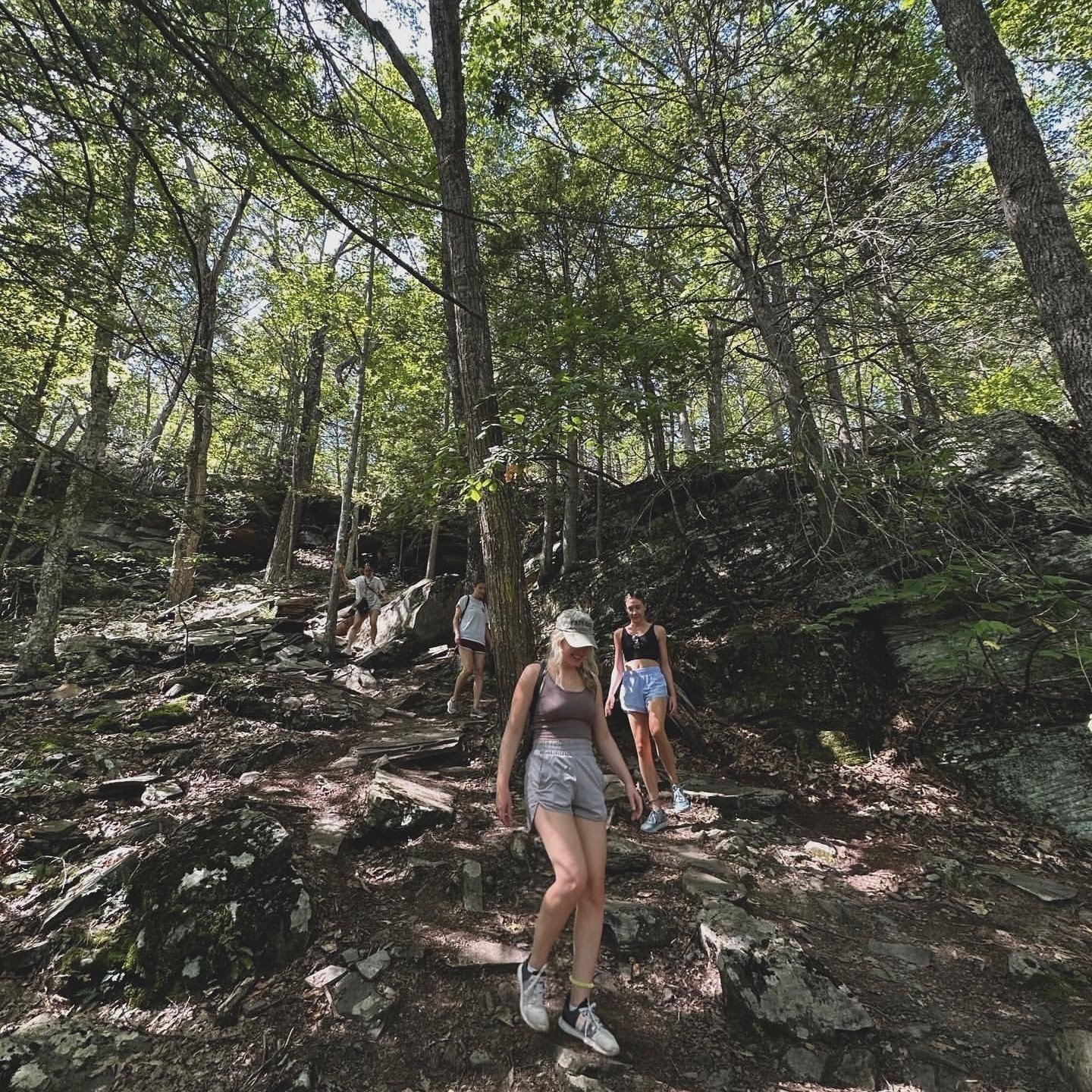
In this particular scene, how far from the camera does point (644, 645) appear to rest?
17.5 feet

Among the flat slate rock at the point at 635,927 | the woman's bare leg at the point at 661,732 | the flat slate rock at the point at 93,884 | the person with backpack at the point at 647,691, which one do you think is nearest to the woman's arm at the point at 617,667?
the person with backpack at the point at 647,691

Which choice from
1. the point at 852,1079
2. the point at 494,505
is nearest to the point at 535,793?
the point at 852,1079

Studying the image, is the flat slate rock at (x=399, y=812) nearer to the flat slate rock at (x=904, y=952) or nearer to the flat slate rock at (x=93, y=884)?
the flat slate rock at (x=93, y=884)

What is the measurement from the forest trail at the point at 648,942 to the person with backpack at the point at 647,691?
1.46ft

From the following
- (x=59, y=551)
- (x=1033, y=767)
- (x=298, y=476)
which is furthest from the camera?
(x=298, y=476)

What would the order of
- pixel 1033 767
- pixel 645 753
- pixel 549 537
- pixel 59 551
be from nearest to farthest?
pixel 1033 767
pixel 645 753
pixel 59 551
pixel 549 537

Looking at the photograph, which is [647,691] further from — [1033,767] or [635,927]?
[1033,767]

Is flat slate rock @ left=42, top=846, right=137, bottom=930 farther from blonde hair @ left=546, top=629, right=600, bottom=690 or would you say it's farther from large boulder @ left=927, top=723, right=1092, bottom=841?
large boulder @ left=927, top=723, right=1092, bottom=841

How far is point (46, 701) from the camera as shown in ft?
22.7

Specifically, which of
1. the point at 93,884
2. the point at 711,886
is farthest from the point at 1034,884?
the point at 93,884

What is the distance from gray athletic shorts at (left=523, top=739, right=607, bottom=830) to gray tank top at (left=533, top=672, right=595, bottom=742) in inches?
2.6

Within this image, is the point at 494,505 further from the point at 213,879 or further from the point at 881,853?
the point at 881,853

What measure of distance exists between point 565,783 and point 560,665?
0.65m

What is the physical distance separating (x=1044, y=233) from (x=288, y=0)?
20.2 ft
